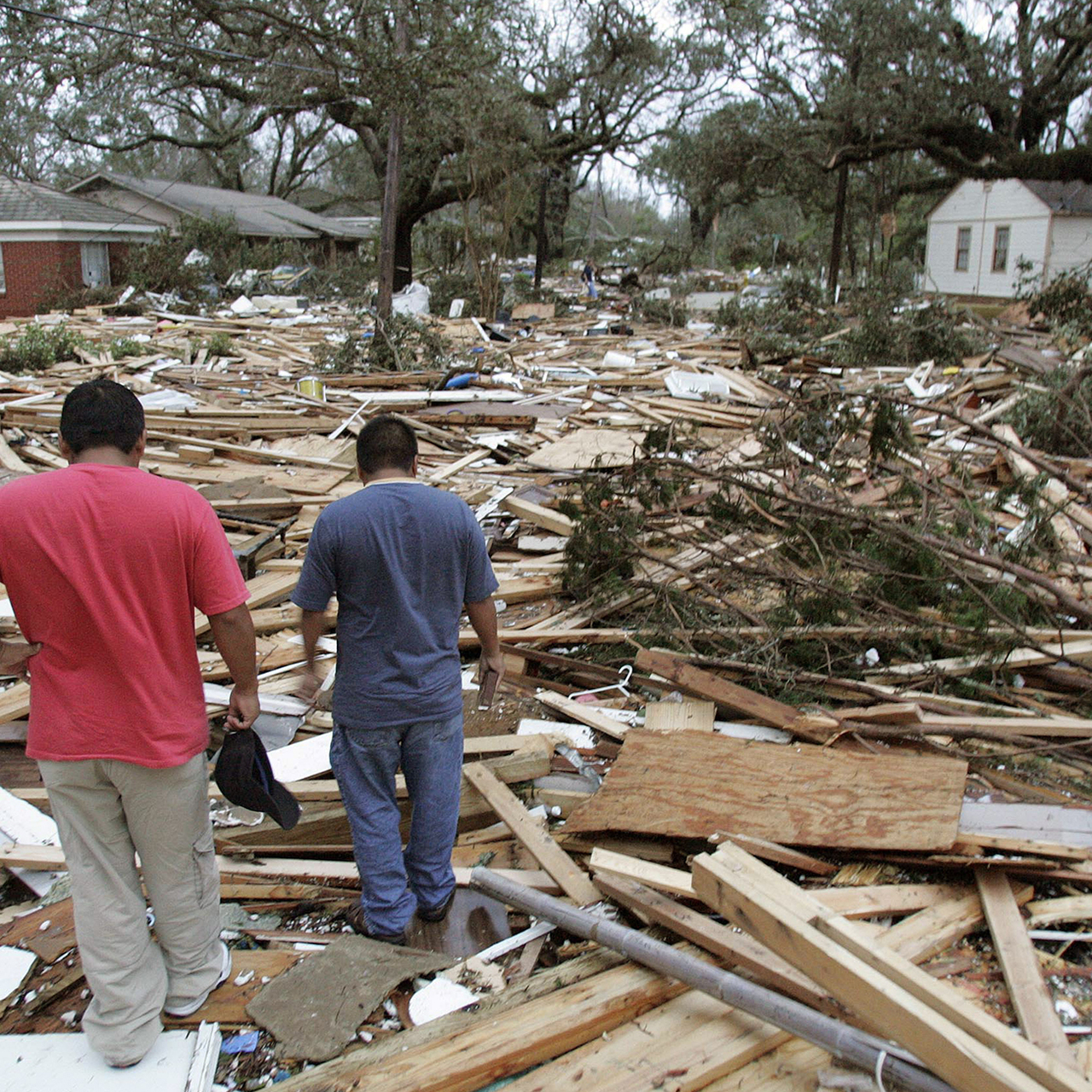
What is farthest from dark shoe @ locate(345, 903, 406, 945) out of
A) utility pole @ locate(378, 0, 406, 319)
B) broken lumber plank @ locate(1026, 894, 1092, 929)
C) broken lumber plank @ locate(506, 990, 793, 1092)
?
utility pole @ locate(378, 0, 406, 319)

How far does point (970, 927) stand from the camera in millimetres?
3096

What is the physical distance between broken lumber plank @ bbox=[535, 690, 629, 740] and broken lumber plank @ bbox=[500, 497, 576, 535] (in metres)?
2.17

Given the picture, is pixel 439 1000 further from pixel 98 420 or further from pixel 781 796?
pixel 98 420

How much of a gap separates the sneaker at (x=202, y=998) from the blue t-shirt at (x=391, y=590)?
804 millimetres

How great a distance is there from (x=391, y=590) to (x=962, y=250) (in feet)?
117

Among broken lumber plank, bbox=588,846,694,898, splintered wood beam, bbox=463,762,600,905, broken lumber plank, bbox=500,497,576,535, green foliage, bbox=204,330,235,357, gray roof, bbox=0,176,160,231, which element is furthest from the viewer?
gray roof, bbox=0,176,160,231

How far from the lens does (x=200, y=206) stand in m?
36.2

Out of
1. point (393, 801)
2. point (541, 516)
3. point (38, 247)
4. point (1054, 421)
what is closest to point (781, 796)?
point (393, 801)

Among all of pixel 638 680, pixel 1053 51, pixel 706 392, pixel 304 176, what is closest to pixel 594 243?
pixel 304 176

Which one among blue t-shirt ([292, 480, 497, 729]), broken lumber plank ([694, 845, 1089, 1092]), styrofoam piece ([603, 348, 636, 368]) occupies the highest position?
styrofoam piece ([603, 348, 636, 368])

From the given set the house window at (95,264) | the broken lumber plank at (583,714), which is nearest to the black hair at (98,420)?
the broken lumber plank at (583,714)

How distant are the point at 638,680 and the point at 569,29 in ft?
101

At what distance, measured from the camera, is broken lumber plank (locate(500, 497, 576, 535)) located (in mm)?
7043

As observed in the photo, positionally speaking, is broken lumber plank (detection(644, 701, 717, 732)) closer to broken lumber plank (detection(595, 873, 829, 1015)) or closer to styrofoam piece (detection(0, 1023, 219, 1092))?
broken lumber plank (detection(595, 873, 829, 1015))
